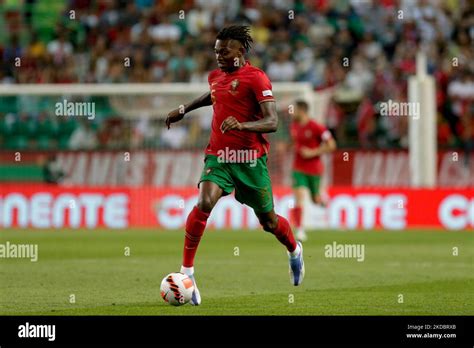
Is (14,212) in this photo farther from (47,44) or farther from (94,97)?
(47,44)

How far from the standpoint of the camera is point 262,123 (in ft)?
35.9

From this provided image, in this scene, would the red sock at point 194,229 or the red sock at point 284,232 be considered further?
the red sock at point 284,232

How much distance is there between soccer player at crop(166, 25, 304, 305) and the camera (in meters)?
11.1

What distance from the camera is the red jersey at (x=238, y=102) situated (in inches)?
444

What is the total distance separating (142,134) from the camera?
2528 cm

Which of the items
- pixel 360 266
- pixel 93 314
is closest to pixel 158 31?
pixel 360 266

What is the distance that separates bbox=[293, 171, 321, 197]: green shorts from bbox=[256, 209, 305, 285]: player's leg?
8.77 m

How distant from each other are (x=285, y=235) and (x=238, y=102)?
→ 4.95 feet

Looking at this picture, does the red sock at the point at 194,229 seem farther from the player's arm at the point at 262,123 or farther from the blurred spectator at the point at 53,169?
the blurred spectator at the point at 53,169

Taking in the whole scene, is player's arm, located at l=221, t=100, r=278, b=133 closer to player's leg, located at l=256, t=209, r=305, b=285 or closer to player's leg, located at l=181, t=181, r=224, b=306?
player's leg, located at l=181, t=181, r=224, b=306

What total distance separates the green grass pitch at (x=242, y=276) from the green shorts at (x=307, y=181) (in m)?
0.92

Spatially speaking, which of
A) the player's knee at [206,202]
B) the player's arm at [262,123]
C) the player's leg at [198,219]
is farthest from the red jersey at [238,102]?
the player's knee at [206,202]

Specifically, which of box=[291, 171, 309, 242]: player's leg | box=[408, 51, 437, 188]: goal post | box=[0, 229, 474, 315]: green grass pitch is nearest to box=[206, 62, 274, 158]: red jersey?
box=[0, 229, 474, 315]: green grass pitch

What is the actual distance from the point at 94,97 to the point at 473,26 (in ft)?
29.8
